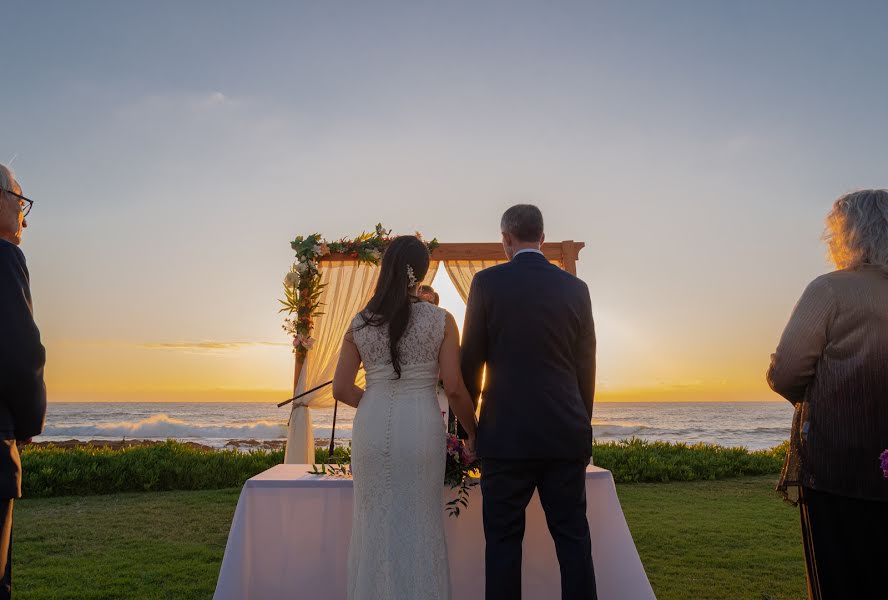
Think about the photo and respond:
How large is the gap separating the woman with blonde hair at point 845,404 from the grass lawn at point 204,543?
2.15 meters

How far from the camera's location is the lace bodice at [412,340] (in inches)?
99.0

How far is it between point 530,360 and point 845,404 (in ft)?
3.35

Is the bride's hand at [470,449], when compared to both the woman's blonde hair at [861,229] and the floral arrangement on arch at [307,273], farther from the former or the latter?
the floral arrangement on arch at [307,273]

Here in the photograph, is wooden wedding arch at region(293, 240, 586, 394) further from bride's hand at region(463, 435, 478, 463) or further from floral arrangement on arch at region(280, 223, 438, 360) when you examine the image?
bride's hand at region(463, 435, 478, 463)

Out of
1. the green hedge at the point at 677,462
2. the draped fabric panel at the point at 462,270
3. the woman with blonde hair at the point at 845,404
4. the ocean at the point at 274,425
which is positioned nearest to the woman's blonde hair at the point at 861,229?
the woman with blonde hair at the point at 845,404

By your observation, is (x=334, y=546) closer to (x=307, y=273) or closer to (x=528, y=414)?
(x=528, y=414)

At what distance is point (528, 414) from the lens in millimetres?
2424

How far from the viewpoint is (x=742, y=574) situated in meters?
4.38

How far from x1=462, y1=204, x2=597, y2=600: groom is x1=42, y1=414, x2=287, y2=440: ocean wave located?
24233mm

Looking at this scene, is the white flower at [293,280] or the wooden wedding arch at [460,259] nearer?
the white flower at [293,280]

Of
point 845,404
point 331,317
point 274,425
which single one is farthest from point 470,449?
point 274,425

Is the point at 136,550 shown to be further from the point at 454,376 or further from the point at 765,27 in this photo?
the point at 765,27

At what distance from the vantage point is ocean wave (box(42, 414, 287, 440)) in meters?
26.2

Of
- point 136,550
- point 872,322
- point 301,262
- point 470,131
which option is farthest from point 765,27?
point 136,550
